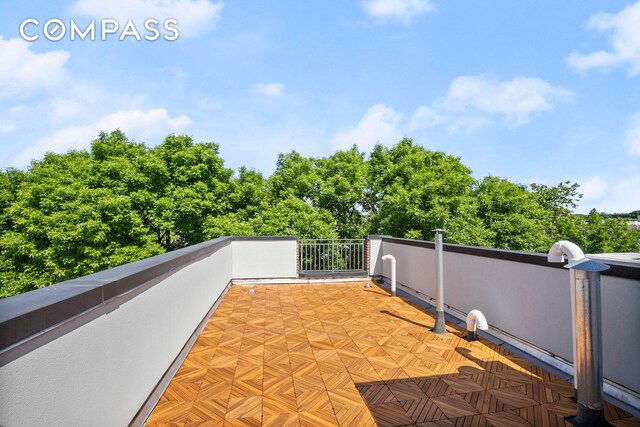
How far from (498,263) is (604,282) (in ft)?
4.75

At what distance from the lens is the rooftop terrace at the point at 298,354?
4.61 feet

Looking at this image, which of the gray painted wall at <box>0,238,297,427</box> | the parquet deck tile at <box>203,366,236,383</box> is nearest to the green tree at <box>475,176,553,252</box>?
the parquet deck tile at <box>203,366,236,383</box>

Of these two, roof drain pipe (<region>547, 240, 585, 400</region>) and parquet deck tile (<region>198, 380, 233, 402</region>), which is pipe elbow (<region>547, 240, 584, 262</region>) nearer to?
roof drain pipe (<region>547, 240, 585, 400</region>)

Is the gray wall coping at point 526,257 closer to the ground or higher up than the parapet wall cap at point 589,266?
closer to the ground

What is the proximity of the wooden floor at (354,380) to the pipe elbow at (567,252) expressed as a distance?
4.06 feet

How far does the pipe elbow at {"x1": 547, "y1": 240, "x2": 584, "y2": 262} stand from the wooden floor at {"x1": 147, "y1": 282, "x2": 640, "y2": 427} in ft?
4.06

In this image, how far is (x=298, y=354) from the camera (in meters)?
3.77

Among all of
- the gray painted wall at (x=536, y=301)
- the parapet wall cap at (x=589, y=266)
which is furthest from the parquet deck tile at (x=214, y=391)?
the gray painted wall at (x=536, y=301)

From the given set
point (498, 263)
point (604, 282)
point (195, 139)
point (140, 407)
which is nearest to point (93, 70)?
point (195, 139)

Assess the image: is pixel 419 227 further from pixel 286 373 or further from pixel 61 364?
pixel 61 364

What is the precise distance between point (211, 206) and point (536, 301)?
16.4m

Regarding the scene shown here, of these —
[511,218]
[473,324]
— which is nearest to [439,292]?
[473,324]

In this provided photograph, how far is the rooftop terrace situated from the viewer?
55.4 inches

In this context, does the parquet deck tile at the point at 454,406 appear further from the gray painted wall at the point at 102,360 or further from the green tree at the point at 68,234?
the green tree at the point at 68,234
